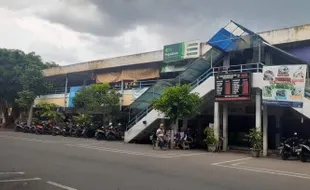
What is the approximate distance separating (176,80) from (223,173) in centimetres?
1021

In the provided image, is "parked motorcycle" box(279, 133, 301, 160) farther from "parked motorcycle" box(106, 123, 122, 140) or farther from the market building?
"parked motorcycle" box(106, 123, 122, 140)

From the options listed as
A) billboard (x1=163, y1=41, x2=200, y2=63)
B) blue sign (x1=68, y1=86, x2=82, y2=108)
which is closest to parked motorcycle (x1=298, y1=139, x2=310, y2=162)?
billboard (x1=163, y1=41, x2=200, y2=63)

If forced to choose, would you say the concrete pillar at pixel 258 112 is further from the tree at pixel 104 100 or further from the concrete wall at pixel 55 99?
the concrete wall at pixel 55 99

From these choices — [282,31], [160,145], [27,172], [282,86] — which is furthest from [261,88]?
[27,172]

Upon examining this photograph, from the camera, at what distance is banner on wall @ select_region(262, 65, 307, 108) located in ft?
42.8

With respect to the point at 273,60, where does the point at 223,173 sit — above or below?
below

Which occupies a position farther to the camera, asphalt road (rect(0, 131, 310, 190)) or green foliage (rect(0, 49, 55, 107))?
green foliage (rect(0, 49, 55, 107))

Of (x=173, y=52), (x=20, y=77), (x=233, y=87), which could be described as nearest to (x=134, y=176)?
(x=233, y=87)

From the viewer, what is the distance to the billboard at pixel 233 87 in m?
14.5

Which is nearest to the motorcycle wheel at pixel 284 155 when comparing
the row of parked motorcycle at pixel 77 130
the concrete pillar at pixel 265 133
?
the concrete pillar at pixel 265 133

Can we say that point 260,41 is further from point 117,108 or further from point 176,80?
point 117,108

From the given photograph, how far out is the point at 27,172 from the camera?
26.2ft

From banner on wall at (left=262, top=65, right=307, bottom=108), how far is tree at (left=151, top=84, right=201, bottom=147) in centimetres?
332

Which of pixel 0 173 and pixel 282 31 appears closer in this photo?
pixel 0 173
